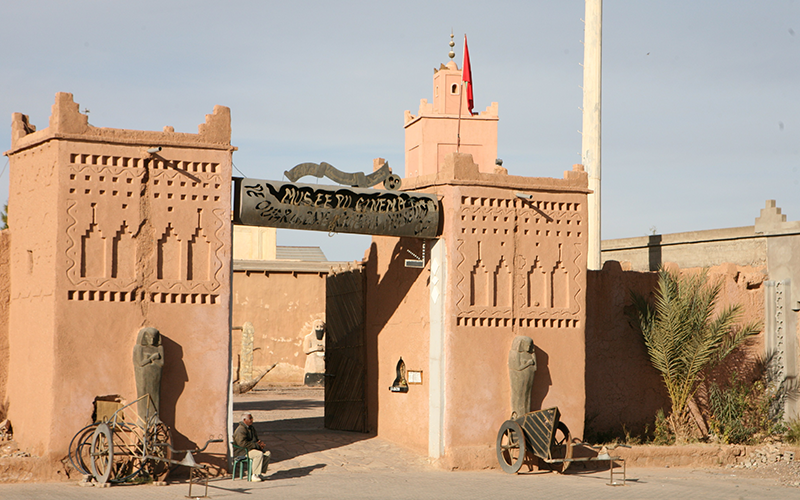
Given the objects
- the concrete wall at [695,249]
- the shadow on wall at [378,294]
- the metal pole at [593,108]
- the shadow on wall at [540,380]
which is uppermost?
the metal pole at [593,108]

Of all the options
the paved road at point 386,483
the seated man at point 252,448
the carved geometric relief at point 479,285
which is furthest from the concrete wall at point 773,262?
the seated man at point 252,448

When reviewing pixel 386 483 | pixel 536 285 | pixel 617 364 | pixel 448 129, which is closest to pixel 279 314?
pixel 448 129

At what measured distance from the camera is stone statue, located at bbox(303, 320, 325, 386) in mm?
27169

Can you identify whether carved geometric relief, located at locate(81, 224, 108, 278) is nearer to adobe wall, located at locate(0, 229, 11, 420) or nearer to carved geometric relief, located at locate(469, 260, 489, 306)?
adobe wall, located at locate(0, 229, 11, 420)

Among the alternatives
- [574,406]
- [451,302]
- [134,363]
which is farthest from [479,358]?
[134,363]

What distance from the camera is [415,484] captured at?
469 inches

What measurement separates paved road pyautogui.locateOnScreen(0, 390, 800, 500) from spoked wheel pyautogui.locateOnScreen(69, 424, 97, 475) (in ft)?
Result: 0.95

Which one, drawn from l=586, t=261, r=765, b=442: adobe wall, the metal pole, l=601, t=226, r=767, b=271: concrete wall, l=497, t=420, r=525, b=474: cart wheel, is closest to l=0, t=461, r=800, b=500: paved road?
l=497, t=420, r=525, b=474: cart wheel

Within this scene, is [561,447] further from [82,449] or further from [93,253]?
[93,253]

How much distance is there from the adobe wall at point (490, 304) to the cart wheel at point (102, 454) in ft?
15.9

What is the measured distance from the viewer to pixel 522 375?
522 inches

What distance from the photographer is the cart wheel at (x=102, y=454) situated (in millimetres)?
10789

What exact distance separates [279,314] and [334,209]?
15.4m

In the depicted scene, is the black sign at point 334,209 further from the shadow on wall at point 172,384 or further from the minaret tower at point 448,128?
the minaret tower at point 448,128
